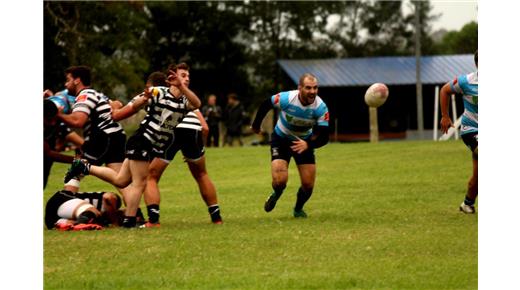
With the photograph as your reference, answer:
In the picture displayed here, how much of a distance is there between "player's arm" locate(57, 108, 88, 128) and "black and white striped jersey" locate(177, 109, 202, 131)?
1218 millimetres

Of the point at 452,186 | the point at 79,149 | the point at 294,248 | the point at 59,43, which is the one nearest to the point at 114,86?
the point at 59,43

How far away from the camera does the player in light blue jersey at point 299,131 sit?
1444 cm

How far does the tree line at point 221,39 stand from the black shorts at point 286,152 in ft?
89.9

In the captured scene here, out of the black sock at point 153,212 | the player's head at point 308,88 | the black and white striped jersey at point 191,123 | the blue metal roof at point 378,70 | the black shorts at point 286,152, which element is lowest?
the black sock at point 153,212

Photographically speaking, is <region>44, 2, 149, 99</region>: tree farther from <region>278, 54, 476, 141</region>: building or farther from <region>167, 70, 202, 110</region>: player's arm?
<region>167, 70, 202, 110</region>: player's arm

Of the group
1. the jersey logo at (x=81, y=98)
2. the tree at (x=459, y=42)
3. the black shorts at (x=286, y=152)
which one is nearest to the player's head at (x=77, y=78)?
the jersey logo at (x=81, y=98)

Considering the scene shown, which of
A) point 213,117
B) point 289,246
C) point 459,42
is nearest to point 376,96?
point 289,246

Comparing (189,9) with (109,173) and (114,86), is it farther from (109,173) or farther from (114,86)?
(109,173)

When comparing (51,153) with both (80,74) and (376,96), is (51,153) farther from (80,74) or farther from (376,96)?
(376,96)

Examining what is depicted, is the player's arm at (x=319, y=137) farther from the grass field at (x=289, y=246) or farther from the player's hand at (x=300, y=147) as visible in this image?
the grass field at (x=289, y=246)

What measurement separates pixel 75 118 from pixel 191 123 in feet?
5.14

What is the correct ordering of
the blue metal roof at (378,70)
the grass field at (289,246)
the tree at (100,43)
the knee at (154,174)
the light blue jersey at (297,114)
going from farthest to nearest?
the blue metal roof at (378,70) → the tree at (100,43) → the light blue jersey at (297,114) → the knee at (154,174) → the grass field at (289,246)

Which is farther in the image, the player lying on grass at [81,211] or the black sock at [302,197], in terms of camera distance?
the black sock at [302,197]

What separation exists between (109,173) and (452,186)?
27.7 ft
